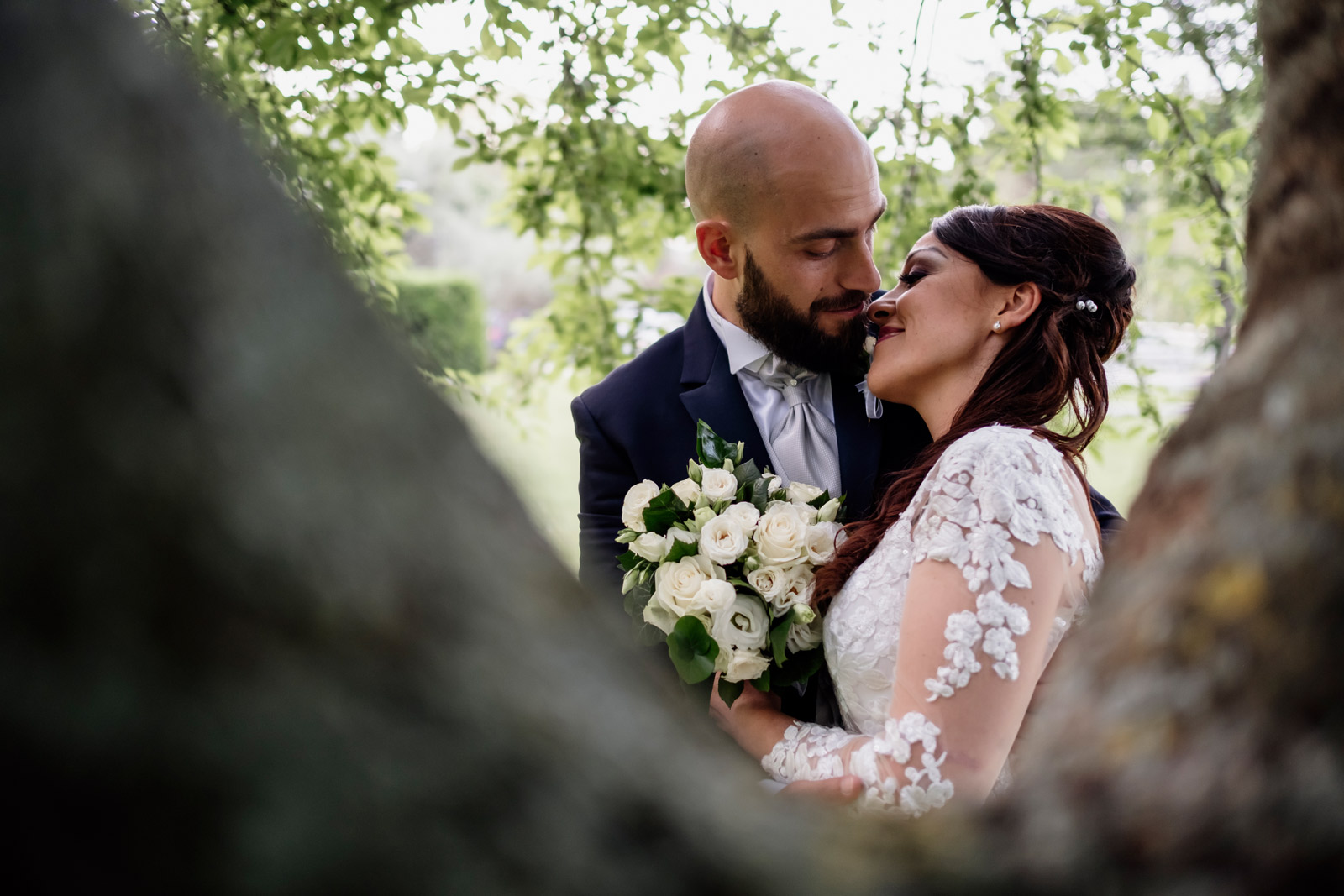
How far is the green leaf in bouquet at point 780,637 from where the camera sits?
2.47m

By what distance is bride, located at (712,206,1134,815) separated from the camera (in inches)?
82.5

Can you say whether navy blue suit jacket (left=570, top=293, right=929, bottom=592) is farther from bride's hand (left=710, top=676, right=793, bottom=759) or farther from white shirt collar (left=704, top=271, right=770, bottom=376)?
bride's hand (left=710, top=676, right=793, bottom=759)

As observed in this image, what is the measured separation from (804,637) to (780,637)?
133mm

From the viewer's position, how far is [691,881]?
61 cm

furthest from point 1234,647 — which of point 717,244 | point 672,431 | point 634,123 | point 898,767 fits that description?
point 634,123

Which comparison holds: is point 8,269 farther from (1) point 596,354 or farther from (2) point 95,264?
(1) point 596,354

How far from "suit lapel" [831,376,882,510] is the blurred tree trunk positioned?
2521 millimetres

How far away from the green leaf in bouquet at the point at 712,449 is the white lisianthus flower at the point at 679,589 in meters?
0.39

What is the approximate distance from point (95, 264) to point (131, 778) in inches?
12.4

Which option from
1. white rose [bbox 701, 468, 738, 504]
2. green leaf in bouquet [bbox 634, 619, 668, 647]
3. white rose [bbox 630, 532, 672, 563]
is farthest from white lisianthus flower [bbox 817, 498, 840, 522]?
green leaf in bouquet [bbox 634, 619, 668, 647]

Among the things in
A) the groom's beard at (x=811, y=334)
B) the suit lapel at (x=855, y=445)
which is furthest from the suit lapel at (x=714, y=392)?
the suit lapel at (x=855, y=445)

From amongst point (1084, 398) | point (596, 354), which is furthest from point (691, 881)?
point (596, 354)

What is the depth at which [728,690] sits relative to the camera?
8.41 feet

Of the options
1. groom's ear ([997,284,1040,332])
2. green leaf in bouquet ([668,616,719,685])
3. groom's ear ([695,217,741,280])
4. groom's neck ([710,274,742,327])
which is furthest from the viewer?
groom's ear ([695,217,741,280])
